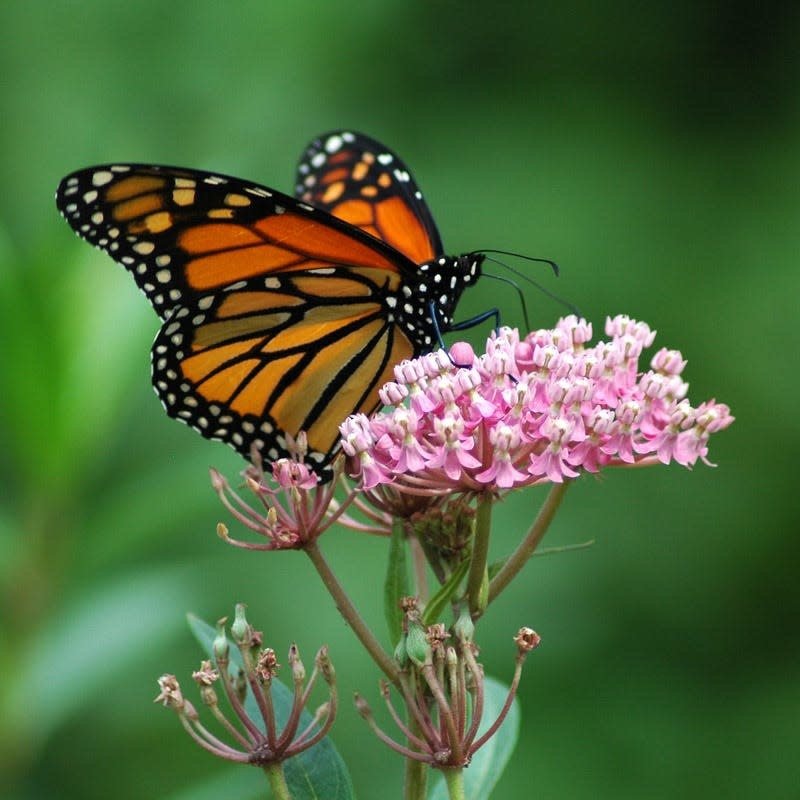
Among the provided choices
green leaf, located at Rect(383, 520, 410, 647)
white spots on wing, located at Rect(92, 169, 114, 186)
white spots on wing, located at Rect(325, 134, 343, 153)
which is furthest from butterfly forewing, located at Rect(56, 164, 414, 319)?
green leaf, located at Rect(383, 520, 410, 647)

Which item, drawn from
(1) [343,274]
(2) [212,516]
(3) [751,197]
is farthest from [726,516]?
(1) [343,274]

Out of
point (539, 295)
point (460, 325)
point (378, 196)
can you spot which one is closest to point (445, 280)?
point (460, 325)

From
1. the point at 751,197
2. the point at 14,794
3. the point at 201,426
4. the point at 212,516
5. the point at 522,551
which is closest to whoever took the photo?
the point at 522,551

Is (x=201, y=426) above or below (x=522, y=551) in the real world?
above

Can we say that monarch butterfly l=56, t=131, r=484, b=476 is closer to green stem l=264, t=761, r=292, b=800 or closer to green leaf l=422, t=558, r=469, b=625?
green leaf l=422, t=558, r=469, b=625

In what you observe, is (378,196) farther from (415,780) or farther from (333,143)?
(415,780)

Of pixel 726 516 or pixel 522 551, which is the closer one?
pixel 522 551

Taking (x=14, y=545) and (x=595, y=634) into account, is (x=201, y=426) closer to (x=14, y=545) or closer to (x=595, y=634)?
(x=14, y=545)
